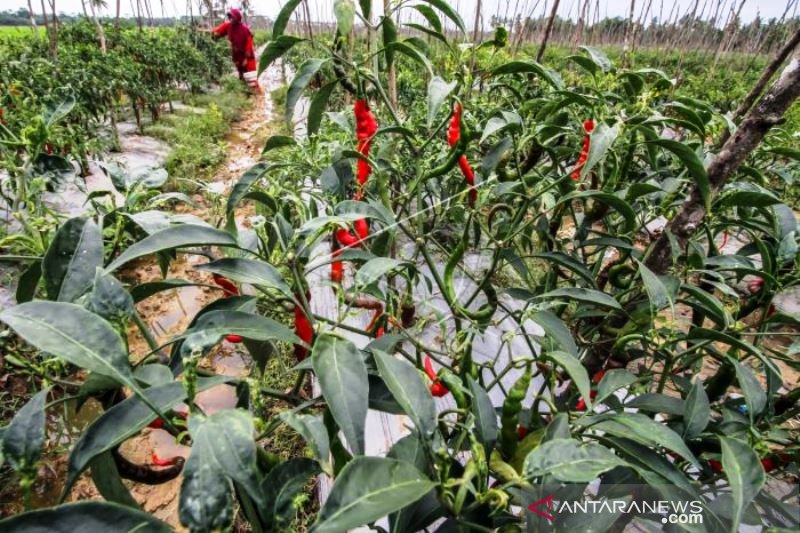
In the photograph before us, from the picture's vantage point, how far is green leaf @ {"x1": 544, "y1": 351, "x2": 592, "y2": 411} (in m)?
0.37

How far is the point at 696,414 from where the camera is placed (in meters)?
0.43

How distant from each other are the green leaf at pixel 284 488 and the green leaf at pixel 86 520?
69mm

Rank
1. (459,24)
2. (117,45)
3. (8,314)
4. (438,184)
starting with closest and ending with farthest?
(8,314), (459,24), (438,184), (117,45)

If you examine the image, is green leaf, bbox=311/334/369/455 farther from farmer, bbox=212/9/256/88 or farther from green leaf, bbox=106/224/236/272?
farmer, bbox=212/9/256/88

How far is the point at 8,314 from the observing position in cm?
29

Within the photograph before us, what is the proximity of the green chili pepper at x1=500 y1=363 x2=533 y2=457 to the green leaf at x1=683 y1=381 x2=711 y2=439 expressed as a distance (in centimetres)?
16

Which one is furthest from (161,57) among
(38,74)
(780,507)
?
(780,507)

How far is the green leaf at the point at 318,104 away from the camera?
0.60 metres

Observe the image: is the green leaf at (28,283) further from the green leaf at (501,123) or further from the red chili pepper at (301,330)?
the green leaf at (501,123)

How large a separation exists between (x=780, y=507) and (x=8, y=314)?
2.24ft

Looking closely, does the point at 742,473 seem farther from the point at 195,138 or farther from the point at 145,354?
the point at 195,138

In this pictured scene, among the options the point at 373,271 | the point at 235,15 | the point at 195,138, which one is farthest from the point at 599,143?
the point at 235,15

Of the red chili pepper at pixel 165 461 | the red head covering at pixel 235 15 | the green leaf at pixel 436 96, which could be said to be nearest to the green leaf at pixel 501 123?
the green leaf at pixel 436 96

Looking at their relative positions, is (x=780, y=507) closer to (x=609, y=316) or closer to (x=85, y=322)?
(x=609, y=316)
